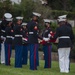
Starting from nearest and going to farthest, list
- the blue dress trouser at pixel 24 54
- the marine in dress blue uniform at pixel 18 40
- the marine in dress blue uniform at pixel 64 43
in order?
the marine in dress blue uniform at pixel 64 43
the marine in dress blue uniform at pixel 18 40
the blue dress trouser at pixel 24 54

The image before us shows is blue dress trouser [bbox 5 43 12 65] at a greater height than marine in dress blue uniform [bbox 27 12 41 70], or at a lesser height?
lesser

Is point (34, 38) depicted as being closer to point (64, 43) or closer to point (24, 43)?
point (64, 43)

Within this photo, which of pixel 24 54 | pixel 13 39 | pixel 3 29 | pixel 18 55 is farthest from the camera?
pixel 24 54

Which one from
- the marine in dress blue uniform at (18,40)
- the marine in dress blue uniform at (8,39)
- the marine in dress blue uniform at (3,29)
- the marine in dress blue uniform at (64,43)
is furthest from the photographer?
the marine in dress blue uniform at (3,29)

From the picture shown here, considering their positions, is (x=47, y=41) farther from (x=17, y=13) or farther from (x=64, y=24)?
(x=17, y=13)

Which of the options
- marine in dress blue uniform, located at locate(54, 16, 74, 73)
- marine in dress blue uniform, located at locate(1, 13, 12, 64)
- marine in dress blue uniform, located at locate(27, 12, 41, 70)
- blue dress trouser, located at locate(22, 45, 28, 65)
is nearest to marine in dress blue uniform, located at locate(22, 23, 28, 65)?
blue dress trouser, located at locate(22, 45, 28, 65)

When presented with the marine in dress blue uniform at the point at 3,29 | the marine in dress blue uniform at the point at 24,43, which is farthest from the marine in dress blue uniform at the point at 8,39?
the marine in dress blue uniform at the point at 24,43

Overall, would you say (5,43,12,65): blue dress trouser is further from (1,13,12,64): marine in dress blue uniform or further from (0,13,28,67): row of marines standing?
(1,13,12,64): marine in dress blue uniform

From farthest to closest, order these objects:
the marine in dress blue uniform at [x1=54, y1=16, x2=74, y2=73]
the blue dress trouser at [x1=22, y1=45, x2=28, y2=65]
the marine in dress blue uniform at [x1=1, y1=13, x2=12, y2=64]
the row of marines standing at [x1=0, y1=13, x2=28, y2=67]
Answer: the blue dress trouser at [x1=22, y1=45, x2=28, y2=65] < the marine in dress blue uniform at [x1=1, y1=13, x2=12, y2=64] < the row of marines standing at [x1=0, y1=13, x2=28, y2=67] < the marine in dress blue uniform at [x1=54, y1=16, x2=74, y2=73]

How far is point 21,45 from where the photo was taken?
17484 millimetres

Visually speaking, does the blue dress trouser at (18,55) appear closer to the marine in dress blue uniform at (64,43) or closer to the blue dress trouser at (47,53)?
the blue dress trouser at (47,53)

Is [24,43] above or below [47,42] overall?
below

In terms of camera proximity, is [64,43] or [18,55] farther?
[18,55]

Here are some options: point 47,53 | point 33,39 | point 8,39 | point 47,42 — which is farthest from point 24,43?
point 33,39
